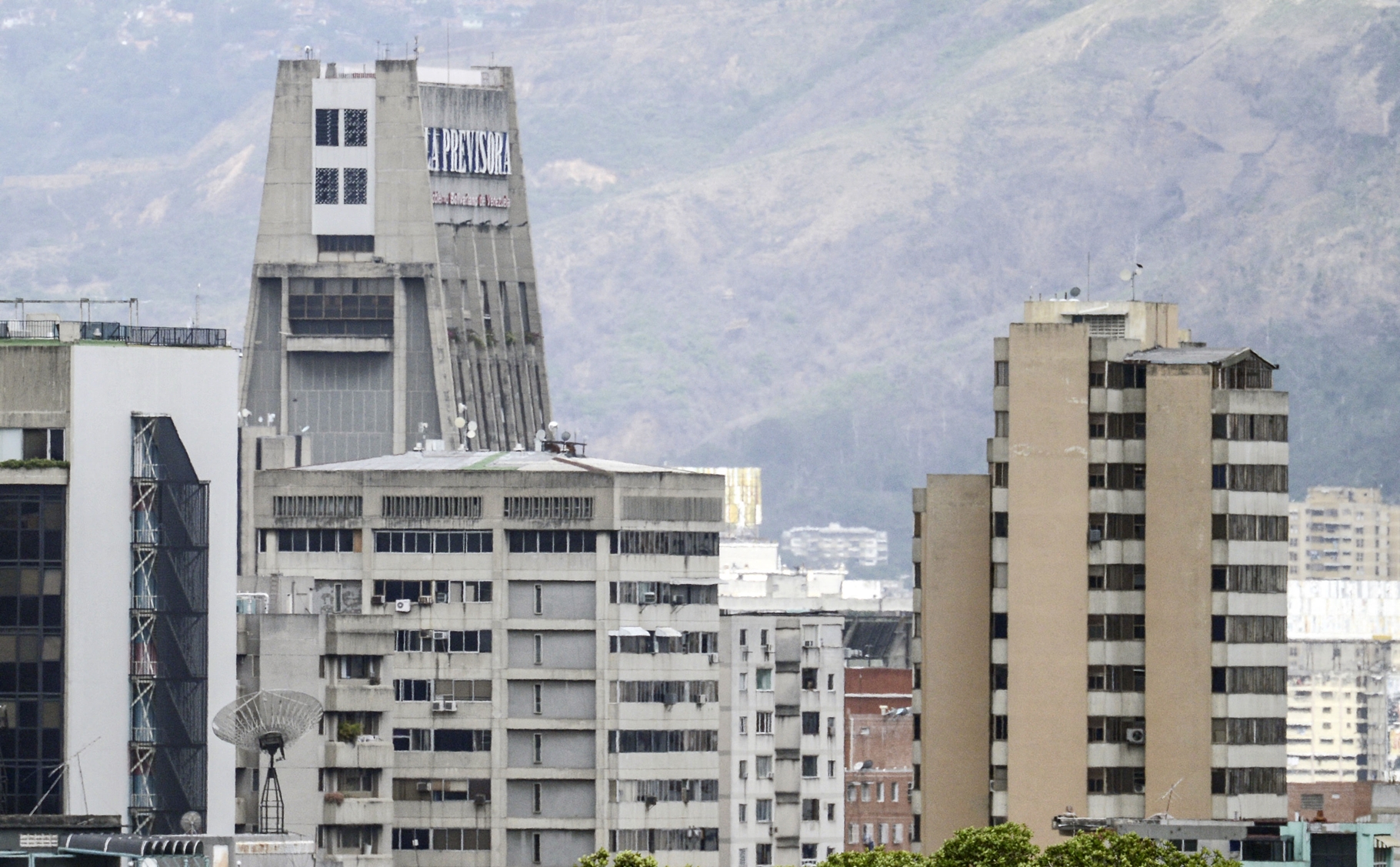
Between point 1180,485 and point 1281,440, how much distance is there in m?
5.07

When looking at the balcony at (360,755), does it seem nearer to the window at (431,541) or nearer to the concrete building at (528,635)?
the concrete building at (528,635)

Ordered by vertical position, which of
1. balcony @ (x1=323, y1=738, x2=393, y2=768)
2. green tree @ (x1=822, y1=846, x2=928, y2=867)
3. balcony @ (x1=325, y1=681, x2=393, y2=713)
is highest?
balcony @ (x1=325, y1=681, x2=393, y2=713)

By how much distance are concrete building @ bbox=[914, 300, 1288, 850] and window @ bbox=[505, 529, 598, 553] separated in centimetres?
2238

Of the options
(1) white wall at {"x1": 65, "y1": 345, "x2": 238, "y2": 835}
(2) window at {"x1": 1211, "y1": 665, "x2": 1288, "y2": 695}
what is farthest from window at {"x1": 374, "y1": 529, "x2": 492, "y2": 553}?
(2) window at {"x1": 1211, "y1": 665, "x2": 1288, "y2": 695}

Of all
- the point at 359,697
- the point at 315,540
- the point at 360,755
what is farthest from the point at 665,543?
the point at 360,755

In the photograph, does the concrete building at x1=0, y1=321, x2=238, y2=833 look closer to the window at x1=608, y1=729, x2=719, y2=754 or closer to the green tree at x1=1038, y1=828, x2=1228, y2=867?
the green tree at x1=1038, y1=828, x2=1228, y2=867

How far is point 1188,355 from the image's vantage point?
7028 inches

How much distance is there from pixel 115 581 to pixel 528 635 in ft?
148

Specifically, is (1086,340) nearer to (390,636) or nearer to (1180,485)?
(1180,485)

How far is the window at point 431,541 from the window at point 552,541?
1.29 m

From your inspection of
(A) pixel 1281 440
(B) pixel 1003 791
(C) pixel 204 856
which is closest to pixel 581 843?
(B) pixel 1003 791

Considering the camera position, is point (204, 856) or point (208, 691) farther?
point (208, 691)

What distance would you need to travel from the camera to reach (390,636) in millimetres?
177625

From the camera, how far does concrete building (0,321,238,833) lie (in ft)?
481
